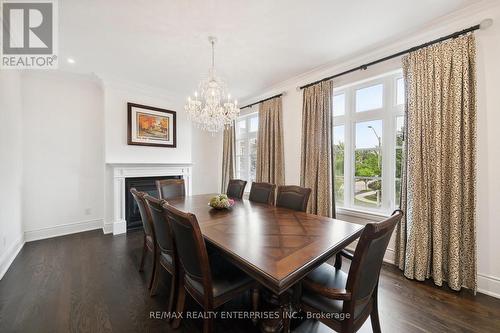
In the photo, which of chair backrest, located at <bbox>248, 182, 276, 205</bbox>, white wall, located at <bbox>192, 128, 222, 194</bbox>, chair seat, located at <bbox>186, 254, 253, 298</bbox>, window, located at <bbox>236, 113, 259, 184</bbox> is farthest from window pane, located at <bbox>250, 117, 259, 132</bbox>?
chair seat, located at <bbox>186, 254, 253, 298</bbox>

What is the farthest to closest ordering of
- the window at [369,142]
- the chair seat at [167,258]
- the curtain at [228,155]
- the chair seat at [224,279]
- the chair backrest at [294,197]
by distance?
the curtain at [228,155] → the window at [369,142] → the chair backrest at [294,197] → the chair seat at [167,258] → the chair seat at [224,279]

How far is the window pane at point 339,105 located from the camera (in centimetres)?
319

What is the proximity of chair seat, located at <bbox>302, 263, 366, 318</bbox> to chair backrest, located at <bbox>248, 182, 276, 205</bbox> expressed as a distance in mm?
1254

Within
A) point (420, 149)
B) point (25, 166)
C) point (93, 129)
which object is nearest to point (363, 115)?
point (420, 149)

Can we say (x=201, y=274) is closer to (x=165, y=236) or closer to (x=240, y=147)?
(x=165, y=236)

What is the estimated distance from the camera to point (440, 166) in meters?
2.07

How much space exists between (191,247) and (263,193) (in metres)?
1.66

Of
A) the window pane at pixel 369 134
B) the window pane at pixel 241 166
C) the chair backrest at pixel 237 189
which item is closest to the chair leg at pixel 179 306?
the chair backrest at pixel 237 189

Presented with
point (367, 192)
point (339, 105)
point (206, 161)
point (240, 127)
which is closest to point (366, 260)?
point (367, 192)

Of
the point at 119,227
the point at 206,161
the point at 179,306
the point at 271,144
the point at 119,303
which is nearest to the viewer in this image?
the point at 179,306

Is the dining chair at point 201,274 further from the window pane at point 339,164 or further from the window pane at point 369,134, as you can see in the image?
the window pane at point 369,134

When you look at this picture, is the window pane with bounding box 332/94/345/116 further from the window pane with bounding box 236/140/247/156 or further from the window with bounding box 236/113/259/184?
the window pane with bounding box 236/140/247/156

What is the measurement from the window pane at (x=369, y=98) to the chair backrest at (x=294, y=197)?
1668 mm

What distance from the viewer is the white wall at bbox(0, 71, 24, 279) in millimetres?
2234
